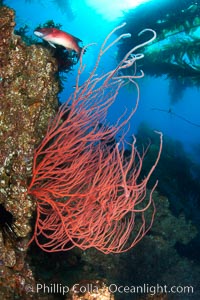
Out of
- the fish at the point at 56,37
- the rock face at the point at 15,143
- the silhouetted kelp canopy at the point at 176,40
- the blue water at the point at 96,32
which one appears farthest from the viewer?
the blue water at the point at 96,32

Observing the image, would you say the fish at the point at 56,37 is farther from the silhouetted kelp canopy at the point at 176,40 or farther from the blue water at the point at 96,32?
the blue water at the point at 96,32

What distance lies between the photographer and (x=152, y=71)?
456 inches

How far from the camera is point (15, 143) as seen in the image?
2.74 metres

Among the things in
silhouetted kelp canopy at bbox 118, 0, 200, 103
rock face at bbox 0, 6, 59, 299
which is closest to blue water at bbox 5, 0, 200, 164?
silhouetted kelp canopy at bbox 118, 0, 200, 103

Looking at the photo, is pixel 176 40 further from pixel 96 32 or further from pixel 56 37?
pixel 96 32

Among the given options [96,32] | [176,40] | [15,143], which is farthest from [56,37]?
[96,32]

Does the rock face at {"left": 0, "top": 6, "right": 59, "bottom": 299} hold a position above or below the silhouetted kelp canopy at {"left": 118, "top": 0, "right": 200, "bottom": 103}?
below

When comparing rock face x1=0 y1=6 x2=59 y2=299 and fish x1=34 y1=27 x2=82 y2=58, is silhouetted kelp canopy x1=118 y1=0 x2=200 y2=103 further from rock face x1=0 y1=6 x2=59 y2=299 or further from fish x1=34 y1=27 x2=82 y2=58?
rock face x1=0 y1=6 x2=59 y2=299

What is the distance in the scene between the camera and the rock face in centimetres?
263

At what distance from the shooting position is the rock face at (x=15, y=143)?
2.63m

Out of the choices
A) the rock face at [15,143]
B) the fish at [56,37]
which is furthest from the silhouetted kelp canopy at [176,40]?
the rock face at [15,143]

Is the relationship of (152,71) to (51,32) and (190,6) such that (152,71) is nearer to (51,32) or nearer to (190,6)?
(190,6)

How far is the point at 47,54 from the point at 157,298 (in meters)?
3.43

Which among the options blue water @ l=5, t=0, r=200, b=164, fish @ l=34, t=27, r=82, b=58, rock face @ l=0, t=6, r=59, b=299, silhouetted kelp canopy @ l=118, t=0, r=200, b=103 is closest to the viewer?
rock face @ l=0, t=6, r=59, b=299
